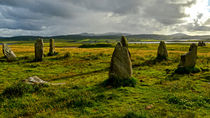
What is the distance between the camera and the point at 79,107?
8.19m

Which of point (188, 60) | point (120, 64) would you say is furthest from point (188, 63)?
point (120, 64)

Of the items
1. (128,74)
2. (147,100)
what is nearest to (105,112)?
(147,100)

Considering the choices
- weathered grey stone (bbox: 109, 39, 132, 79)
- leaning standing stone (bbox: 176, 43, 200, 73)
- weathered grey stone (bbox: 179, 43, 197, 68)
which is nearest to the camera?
weathered grey stone (bbox: 109, 39, 132, 79)

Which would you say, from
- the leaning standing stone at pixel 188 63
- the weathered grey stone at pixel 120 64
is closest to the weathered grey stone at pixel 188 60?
the leaning standing stone at pixel 188 63

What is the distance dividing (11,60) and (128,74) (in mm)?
25111

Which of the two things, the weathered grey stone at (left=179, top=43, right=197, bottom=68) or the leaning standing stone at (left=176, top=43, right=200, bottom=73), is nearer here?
the leaning standing stone at (left=176, top=43, right=200, bottom=73)

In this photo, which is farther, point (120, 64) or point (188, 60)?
point (188, 60)

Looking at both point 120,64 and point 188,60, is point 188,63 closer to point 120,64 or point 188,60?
point 188,60

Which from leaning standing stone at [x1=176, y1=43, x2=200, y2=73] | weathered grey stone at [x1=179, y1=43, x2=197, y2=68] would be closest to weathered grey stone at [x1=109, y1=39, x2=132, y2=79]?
leaning standing stone at [x1=176, y1=43, x2=200, y2=73]

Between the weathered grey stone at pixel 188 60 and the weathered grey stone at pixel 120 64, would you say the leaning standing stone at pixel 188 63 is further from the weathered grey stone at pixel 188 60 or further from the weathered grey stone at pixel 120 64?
the weathered grey stone at pixel 120 64

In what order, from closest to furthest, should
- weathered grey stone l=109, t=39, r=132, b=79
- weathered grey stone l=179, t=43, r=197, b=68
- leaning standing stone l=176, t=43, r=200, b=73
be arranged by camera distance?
1. weathered grey stone l=109, t=39, r=132, b=79
2. leaning standing stone l=176, t=43, r=200, b=73
3. weathered grey stone l=179, t=43, r=197, b=68

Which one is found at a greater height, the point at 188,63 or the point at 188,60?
the point at 188,60

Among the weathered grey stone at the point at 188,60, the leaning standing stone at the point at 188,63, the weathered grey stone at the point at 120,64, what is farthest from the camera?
the weathered grey stone at the point at 188,60

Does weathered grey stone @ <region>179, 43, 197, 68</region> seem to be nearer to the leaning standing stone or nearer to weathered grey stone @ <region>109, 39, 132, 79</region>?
the leaning standing stone
